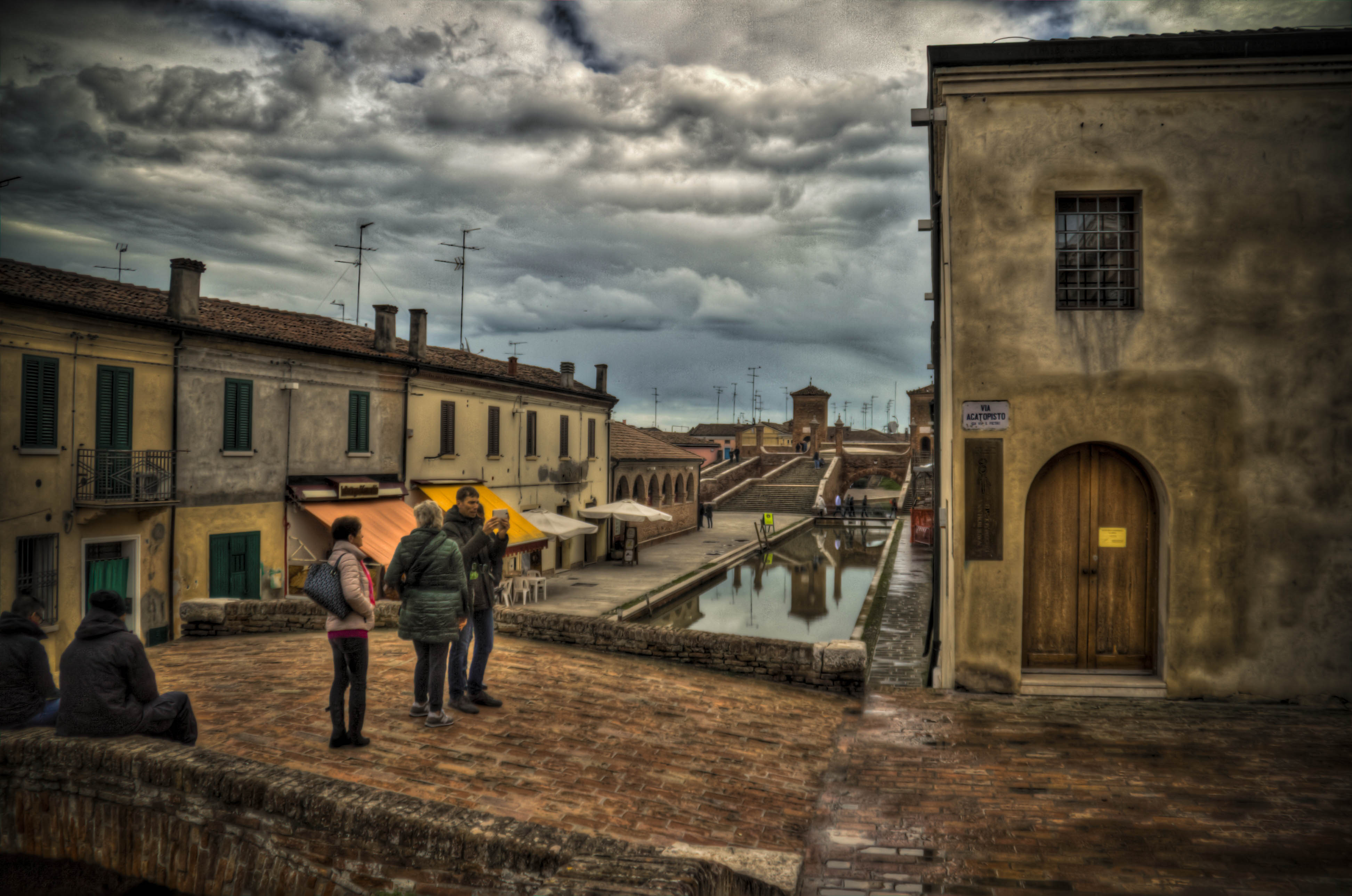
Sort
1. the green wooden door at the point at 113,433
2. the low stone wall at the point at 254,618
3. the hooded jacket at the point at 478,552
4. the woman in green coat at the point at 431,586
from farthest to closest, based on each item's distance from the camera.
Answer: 1. the green wooden door at the point at 113,433
2. the low stone wall at the point at 254,618
3. the hooded jacket at the point at 478,552
4. the woman in green coat at the point at 431,586

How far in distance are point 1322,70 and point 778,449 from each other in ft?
189

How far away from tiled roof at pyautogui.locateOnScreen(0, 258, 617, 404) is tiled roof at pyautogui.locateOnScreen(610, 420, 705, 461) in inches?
299

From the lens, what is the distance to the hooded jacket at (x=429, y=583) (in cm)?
558

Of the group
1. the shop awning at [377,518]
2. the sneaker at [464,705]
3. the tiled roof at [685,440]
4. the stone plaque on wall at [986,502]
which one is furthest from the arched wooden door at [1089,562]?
the tiled roof at [685,440]

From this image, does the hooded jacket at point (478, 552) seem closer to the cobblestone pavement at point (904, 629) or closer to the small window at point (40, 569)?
the cobblestone pavement at point (904, 629)

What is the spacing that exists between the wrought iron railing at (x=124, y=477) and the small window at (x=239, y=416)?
1.29m

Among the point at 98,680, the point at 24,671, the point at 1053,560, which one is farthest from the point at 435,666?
the point at 1053,560

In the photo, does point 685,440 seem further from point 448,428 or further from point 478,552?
point 478,552

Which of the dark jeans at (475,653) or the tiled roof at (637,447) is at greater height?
the tiled roof at (637,447)

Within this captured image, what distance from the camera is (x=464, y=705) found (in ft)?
20.8

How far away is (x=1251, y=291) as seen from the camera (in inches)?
302

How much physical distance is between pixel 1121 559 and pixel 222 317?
52.7 ft

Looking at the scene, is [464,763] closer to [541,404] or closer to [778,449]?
[541,404]

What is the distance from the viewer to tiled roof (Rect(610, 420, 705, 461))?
3088 cm
